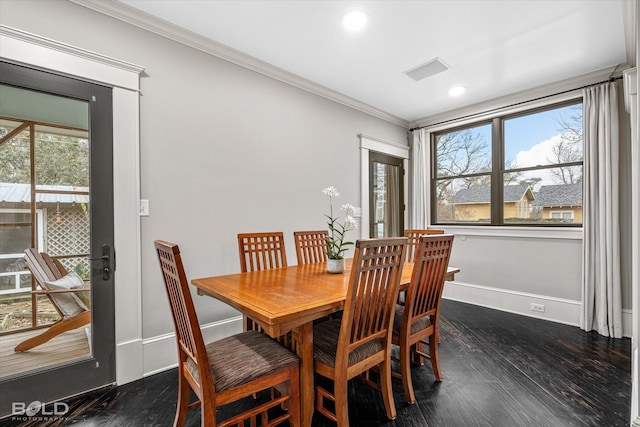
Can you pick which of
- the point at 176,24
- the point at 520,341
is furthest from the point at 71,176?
the point at 520,341

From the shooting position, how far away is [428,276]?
2.04 metres

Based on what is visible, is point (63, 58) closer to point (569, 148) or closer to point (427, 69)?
point (427, 69)

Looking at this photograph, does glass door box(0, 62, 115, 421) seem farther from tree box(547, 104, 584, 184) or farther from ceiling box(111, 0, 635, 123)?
tree box(547, 104, 584, 184)

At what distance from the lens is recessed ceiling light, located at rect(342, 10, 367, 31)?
7.48 feet

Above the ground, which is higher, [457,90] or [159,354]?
[457,90]

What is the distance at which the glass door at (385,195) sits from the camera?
4387 millimetres

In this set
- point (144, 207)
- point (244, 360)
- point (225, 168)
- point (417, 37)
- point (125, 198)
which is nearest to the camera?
point (244, 360)

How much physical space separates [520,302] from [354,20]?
371 cm

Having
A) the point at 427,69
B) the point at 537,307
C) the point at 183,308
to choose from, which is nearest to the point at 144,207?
the point at 183,308

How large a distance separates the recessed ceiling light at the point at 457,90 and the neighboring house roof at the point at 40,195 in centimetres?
386

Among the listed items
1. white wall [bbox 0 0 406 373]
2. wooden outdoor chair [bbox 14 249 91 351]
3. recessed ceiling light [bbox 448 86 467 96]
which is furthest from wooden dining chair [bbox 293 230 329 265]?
recessed ceiling light [bbox 448 86 467 96]

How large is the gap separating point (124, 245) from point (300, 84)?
2.40 metres

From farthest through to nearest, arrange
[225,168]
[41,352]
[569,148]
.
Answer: [569,148] < [225,168] < [41,352]

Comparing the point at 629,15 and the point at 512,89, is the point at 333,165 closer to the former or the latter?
the point at 512,89
